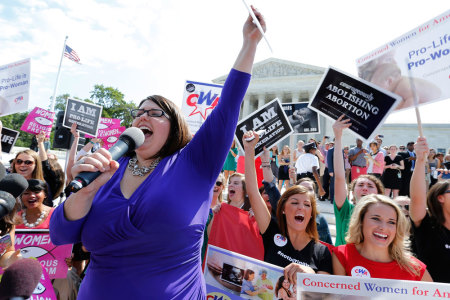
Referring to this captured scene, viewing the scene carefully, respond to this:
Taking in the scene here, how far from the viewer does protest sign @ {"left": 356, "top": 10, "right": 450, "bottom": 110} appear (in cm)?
324

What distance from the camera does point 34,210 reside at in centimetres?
→ 316

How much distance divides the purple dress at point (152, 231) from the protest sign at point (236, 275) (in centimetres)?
88

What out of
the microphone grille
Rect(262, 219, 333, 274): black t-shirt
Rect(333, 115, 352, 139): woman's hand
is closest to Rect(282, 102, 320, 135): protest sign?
Rect(333, 115, 352, 139): woman's hand

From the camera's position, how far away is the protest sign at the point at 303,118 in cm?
750

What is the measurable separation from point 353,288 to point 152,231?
1.00 meters

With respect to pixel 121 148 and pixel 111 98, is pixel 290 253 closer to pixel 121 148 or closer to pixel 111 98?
pixel 121 148

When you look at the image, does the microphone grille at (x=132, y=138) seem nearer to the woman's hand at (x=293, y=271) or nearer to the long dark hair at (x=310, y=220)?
the woman's hand at (x=293, y=271)

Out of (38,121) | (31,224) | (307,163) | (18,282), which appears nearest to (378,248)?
(18,282)

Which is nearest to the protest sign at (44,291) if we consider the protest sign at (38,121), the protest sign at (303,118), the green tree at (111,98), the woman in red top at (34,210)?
the woman in red top at (34,210)

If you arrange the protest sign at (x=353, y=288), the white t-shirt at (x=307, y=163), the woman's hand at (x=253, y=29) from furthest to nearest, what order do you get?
the white t-shirt at (x=307, y=163) < the woman's hand at (x=253, y=29) < the protest sign at (x=353, y=288)

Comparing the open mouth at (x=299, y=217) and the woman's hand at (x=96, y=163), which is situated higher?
the woman's hand at (x=96, y=163)

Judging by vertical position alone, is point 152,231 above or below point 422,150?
below

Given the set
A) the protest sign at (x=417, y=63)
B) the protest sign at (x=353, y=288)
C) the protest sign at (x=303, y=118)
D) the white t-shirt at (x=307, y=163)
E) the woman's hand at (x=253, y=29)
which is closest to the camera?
the protest sign at (x=353, y=288)

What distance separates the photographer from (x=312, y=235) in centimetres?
266
